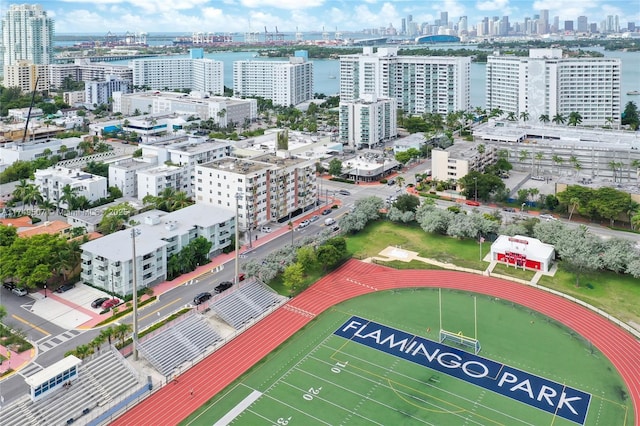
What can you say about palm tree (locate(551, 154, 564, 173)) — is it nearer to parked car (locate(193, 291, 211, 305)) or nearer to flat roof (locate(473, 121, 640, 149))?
flat roof (locate(473, 121, 640, 149))

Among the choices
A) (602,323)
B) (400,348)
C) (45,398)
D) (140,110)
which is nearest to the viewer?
(45,398)

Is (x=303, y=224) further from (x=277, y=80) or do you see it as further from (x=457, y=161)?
(x=277, y=80)

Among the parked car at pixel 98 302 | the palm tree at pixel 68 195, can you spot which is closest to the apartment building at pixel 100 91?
the palm tree at pixel 68 195

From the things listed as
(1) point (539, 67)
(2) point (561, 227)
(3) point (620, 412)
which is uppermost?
(1) point (539, 67)

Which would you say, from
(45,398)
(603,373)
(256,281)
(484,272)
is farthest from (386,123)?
(45,398)

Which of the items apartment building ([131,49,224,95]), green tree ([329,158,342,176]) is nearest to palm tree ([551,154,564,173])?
green tree ([329,158,342,176])

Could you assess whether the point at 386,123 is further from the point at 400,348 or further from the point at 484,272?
the point at 400,348

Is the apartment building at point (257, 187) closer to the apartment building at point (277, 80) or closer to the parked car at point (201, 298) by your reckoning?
the parked car at point (201, 298)
